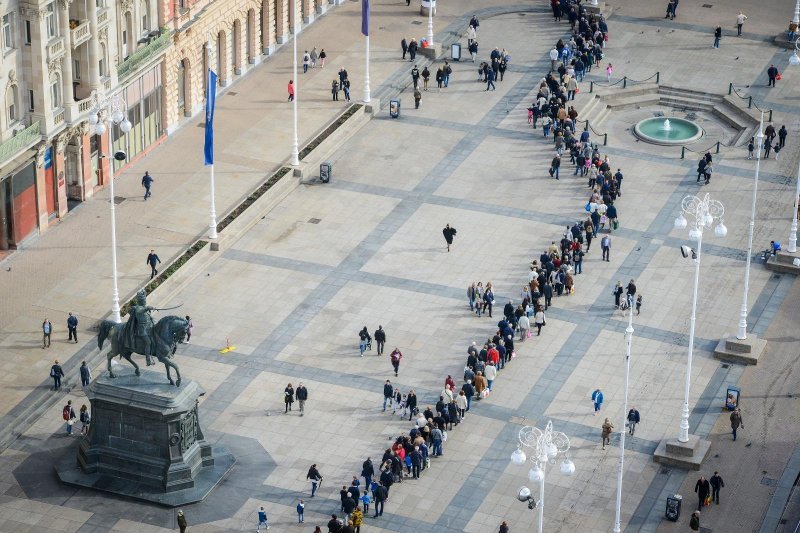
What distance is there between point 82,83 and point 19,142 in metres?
7.20

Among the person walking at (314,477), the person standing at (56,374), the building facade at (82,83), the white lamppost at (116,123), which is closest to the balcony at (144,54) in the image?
the building facade at (82,83)

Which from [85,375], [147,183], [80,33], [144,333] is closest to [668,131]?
[147,183]

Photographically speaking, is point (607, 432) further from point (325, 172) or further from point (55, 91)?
point (55, 91)

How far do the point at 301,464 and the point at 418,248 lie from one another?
71.2 ft

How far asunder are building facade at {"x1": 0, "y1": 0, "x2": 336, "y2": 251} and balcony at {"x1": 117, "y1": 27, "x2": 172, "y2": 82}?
78mm

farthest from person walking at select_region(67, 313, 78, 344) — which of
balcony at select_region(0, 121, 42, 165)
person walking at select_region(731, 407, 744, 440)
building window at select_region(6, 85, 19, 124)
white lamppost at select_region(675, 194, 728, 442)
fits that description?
person walking at select_region(731, 407, 744, 440)

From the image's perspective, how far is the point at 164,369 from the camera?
87.4 m

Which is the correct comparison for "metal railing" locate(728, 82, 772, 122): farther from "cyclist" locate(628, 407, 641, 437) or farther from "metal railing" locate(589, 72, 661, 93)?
"cyclist" locate(628, 407, 641, 437)

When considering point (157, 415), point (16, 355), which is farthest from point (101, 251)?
point (157, 415)

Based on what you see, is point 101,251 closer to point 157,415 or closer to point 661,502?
point 157,415

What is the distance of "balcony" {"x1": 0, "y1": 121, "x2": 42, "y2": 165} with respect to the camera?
311 feet

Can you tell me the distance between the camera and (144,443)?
8075 cm

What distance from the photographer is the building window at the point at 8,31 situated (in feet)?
313

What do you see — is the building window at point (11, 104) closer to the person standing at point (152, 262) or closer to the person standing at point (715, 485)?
the person standing at point (152, 262)
